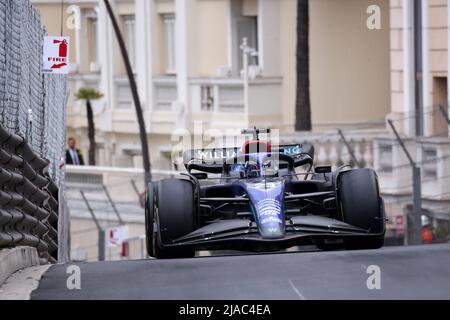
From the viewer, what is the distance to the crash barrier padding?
15.4 m

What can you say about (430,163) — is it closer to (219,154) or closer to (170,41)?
(219,154)

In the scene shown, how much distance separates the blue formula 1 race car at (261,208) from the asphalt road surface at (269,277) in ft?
0.78

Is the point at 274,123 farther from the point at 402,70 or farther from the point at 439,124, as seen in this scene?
the point at 439,124

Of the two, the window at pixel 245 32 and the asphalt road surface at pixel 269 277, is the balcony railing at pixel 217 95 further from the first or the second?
the asphalt road surface at pixel 269 277

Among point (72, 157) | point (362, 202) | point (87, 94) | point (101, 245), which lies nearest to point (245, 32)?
point (72, 157)

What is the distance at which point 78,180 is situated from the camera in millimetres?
37438

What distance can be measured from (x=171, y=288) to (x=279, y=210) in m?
3.15

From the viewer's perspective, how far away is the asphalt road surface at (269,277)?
1295 centimetres

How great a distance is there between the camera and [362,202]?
16.6 metres

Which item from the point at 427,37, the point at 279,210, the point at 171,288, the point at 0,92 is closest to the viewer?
the point at 171,288

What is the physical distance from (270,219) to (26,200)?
256 centimetres

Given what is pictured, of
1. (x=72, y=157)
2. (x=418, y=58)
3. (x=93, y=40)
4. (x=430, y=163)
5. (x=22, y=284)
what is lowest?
(x=22, y=284)
